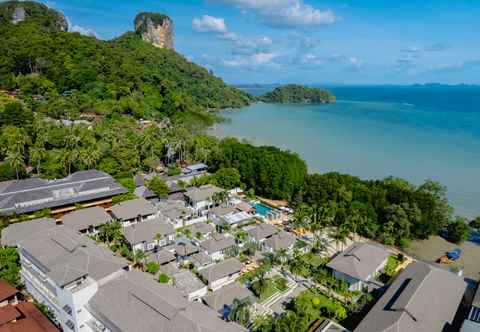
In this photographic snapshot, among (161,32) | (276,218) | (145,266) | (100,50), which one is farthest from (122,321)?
(161,32)

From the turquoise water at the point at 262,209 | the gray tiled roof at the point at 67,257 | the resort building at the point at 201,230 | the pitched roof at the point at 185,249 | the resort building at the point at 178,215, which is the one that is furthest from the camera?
the turquoise water at the point at 262,209

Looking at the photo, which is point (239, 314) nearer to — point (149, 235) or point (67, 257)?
point (67, 257)

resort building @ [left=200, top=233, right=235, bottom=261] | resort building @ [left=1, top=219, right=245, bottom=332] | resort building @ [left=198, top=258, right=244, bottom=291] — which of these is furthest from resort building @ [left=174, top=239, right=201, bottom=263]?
resort building @ [left=1, top=219, right=245, bottom=332]

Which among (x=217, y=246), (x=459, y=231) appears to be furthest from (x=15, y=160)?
(x=459, y=231)

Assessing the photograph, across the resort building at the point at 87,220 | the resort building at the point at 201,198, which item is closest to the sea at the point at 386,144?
the resort building at the point at 201,198

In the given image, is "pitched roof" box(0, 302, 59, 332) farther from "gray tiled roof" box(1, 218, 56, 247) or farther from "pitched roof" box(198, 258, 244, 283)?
"pitched roof" box(198, 258, 244, 283)

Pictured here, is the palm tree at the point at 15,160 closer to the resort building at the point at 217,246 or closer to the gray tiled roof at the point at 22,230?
the gray tiled roof at the point at 22,230
